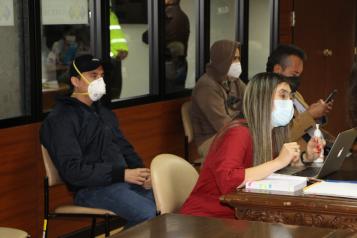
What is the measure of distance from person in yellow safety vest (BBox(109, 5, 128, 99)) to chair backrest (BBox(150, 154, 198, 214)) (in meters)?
1.73

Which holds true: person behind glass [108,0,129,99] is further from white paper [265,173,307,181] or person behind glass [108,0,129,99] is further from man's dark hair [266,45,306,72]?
white paper [265,173,307,181]

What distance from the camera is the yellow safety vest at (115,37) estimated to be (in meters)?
5.15

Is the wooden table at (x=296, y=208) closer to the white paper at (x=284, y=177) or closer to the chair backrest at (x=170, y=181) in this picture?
the white paper at (x=284, y=177)

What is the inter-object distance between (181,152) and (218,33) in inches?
50.9

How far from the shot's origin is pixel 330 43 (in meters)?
8.34

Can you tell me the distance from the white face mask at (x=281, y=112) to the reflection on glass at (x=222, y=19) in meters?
3.08

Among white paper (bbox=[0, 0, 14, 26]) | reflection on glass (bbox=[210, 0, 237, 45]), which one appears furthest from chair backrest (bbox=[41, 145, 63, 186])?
reflection on glass (bbox=[210, 0, 237, 45])

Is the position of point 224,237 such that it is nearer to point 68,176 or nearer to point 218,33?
point 68,176

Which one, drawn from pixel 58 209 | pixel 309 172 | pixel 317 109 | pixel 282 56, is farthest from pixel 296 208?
pixel 282 56

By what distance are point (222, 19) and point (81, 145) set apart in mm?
2886

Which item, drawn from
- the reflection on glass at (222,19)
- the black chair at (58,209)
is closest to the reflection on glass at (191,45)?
the reflection on glass at (222,19)

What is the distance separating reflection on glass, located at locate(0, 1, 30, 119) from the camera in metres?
4.18

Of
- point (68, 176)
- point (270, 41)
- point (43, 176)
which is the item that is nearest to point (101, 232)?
point (43, 176)

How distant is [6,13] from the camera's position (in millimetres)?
→ 4168
